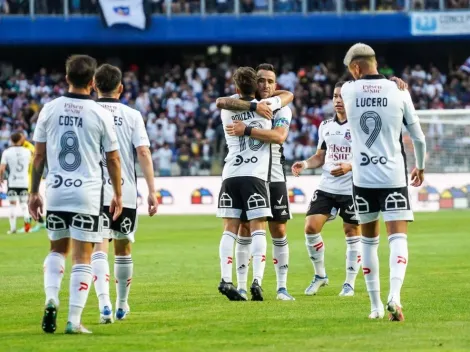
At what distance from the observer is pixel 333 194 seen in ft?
46.9

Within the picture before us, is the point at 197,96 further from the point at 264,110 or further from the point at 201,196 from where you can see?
the point at 264,110

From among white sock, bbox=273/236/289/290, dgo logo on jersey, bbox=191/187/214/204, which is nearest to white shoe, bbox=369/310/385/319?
white sock, bbox=273/236/289/290

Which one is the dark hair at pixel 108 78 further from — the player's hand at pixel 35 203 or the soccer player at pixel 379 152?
the soccer player at pixel 379 152

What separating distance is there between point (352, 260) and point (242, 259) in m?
1.32

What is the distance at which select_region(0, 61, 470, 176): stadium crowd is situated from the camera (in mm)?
41094

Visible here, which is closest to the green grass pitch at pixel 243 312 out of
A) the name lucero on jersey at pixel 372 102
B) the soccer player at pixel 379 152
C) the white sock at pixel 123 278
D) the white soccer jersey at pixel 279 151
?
the white sock at pixel 123 278

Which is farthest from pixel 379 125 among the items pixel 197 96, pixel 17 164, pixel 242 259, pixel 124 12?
pixel 124 12

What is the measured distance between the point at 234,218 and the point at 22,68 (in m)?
38.4

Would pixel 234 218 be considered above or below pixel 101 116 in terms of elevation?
below

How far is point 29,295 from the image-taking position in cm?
1379

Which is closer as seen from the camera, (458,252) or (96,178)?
(96,178)

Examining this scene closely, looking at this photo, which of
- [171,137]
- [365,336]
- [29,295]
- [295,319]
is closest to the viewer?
[365,336]

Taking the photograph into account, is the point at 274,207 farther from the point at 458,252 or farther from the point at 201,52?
the point at 201,52

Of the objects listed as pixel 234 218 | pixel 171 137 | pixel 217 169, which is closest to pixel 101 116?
pixel 234 218
